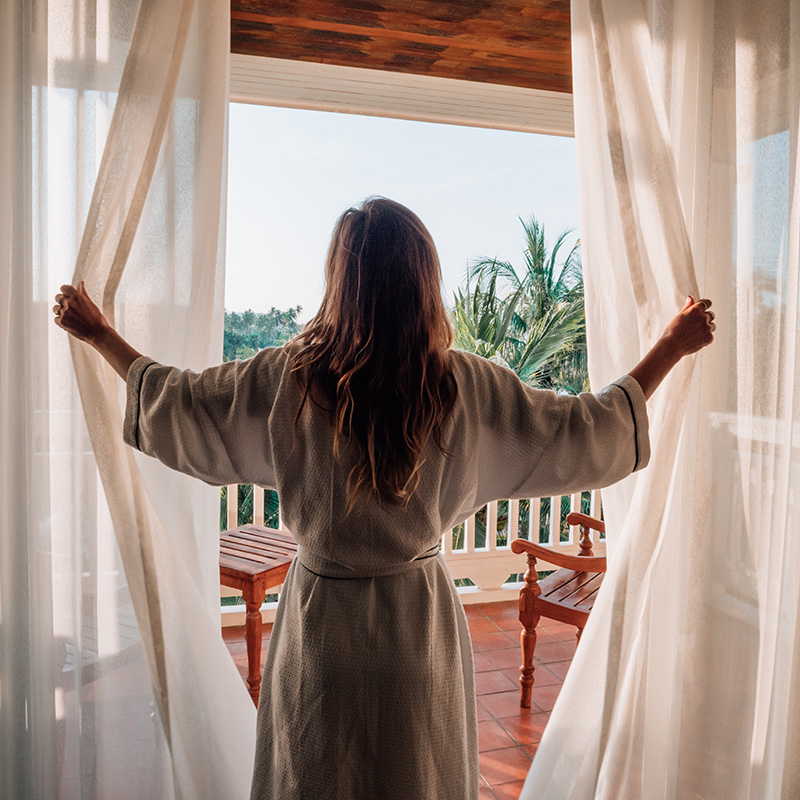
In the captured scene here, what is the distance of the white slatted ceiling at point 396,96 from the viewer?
122 inches

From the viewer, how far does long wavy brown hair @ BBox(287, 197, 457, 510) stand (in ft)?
4.30

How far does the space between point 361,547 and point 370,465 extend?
0.56ft

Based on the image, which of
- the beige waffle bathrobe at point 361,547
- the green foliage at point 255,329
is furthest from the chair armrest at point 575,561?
the green foliage at point 255,329

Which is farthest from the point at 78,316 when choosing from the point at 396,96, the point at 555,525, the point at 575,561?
the point at 555,525

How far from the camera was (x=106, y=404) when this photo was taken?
1.62 metres

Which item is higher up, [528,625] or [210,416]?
[210,416]

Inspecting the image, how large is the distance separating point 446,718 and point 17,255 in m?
1.36

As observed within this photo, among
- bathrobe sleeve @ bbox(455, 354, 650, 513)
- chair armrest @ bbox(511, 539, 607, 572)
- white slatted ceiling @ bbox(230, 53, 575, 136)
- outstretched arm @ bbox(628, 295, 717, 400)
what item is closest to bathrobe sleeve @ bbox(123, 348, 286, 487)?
bathrobe sleeve @ bbox(455, 354, 650, 513)

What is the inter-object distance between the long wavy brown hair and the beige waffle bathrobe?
4 cm

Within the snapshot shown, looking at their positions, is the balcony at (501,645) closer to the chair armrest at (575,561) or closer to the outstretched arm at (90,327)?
the chair armrest at (575,561)

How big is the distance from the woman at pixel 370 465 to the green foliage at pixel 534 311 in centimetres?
409

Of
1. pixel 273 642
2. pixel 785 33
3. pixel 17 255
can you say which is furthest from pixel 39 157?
pixel 785 33

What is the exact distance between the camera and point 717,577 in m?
1.89

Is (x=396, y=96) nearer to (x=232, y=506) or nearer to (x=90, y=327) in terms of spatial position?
(x=232, y=506)
